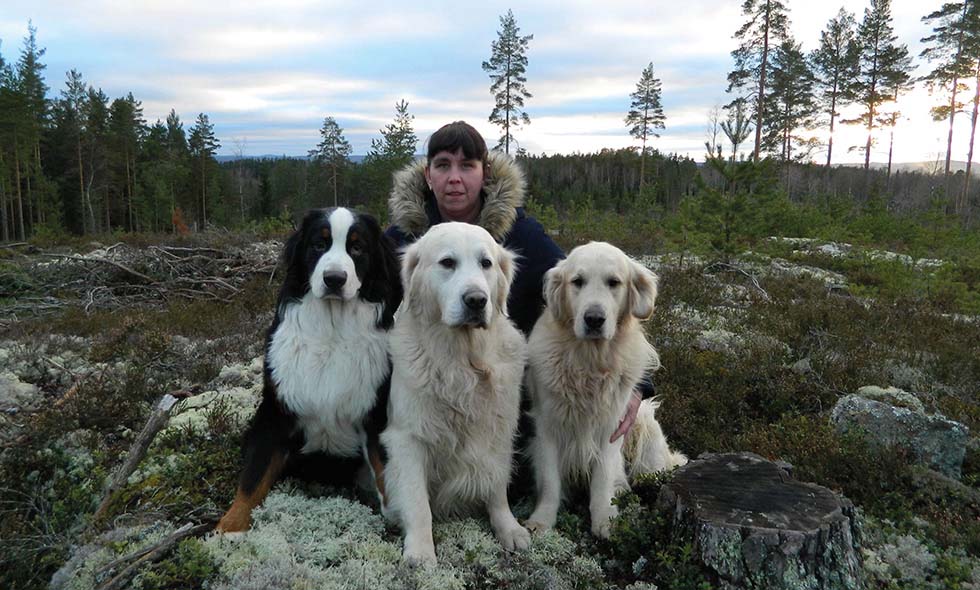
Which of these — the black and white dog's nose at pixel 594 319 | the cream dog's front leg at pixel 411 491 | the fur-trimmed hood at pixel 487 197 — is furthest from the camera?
the fur-trimmed hood at pixel 487 197

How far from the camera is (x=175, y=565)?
2379 mm

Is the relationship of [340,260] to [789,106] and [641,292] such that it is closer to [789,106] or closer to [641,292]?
[641,292]

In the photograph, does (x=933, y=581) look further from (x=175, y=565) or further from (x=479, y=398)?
(x=175, y=565)

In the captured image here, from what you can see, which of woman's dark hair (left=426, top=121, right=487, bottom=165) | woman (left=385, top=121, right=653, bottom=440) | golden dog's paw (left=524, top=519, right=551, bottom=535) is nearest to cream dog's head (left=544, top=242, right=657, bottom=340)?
woman (left=385, top=121, right=653, bottom=440)

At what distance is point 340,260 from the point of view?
287 cm

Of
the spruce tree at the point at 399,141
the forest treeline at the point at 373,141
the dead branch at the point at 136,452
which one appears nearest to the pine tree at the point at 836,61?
the forest treeline at the point at 373,141

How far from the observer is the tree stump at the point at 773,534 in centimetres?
233

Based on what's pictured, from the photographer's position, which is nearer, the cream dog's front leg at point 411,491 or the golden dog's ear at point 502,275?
the cream dog's front leg at point 411,491

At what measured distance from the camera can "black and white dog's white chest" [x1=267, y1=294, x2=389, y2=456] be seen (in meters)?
2.90

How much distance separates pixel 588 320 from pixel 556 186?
6680 centimetres

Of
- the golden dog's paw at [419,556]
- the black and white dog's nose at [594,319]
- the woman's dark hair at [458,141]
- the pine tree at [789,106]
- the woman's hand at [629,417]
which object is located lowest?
the golden dog's paw at [419,556]

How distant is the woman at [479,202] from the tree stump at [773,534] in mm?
1955

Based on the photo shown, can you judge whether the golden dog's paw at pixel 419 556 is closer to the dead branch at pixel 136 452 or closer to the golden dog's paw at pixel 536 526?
the golden dog's paw at pixel 536 526

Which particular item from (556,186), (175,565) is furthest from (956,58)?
(556,186)
